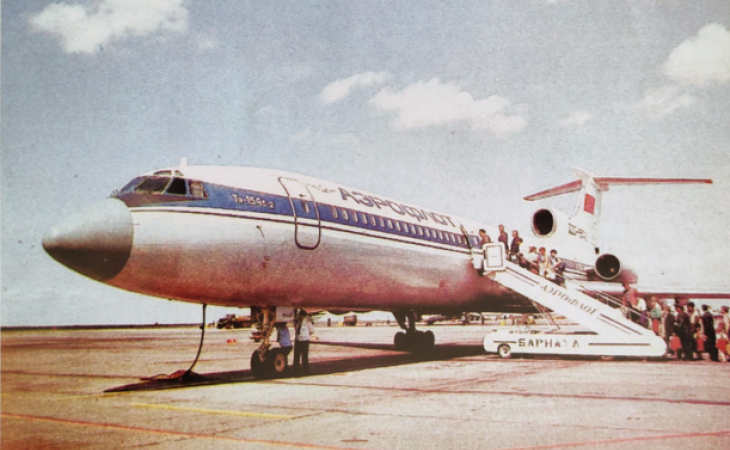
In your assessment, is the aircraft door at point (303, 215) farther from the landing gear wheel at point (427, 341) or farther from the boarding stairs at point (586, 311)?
the landing gear wheel at point (427, 341)

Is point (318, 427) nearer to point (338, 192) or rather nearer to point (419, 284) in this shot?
point (338, 192)

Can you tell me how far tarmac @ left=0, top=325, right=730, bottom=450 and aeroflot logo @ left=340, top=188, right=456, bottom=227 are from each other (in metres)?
3.99

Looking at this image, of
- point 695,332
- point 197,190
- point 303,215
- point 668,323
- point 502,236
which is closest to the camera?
point 197,190

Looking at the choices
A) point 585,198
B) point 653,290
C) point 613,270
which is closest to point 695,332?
point 653,290

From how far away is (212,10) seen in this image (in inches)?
360

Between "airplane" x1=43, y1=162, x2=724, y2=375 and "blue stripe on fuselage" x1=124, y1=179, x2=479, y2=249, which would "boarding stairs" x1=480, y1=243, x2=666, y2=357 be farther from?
"blue stripe on fuselage" x1=124, y1=179, x2=479, y2=249

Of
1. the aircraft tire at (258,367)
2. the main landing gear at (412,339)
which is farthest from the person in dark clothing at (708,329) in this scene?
the aircraft tire at (258,367)

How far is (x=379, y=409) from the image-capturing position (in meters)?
7.58

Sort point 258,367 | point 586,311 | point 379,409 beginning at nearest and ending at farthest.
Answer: point 379,409, point 258,367, point 586,311

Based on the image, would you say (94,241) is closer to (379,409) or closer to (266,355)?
(266,355)

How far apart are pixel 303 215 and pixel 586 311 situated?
802 cm

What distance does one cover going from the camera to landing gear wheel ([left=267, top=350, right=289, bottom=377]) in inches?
449

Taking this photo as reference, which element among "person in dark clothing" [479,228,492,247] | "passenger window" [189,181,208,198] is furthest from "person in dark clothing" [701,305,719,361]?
"passenger window" [189,181,208,198]

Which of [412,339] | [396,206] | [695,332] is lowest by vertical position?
[412,339]
